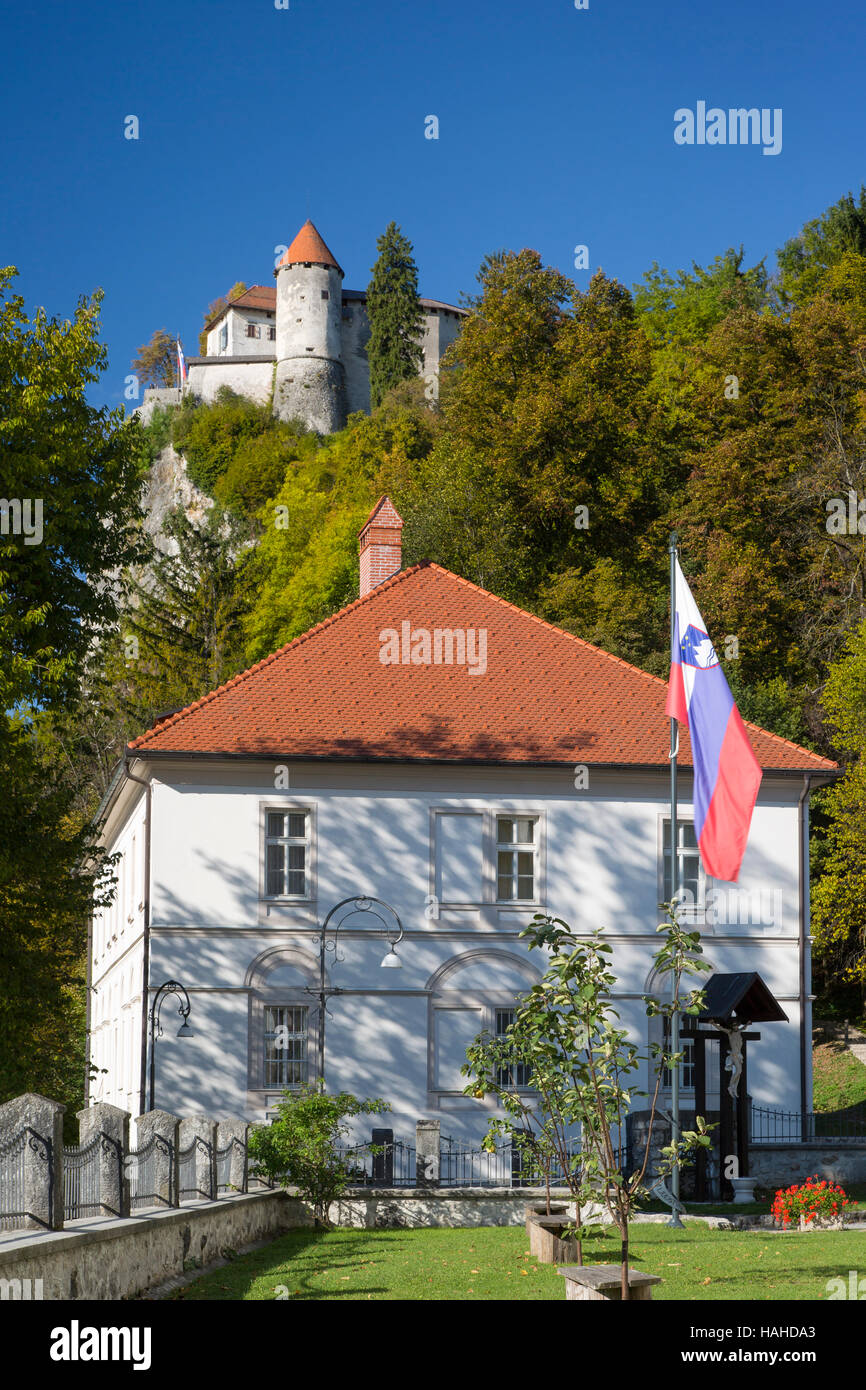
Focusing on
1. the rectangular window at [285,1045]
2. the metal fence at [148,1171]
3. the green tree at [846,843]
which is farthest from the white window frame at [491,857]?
the metal fence at [148,1171]

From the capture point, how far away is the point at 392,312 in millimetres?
98688

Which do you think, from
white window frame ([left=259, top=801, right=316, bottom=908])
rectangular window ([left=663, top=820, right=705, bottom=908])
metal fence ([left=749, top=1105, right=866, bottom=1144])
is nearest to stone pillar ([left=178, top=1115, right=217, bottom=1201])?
white window frame ([left=259, top=801, right=316, bottom=908])

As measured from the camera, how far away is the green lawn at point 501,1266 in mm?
13211

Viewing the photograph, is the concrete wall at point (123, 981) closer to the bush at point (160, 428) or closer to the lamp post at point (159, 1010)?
the lamp post at point (159, 1010)

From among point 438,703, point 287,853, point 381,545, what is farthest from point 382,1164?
point 381,545

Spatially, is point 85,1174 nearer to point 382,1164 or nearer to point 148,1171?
point 148,1171

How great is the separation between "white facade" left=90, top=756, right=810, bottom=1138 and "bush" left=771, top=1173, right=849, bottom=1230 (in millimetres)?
8507

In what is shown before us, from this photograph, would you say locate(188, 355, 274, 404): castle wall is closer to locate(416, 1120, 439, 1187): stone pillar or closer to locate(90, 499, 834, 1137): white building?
locate(90, 499, 834, 1137): white building

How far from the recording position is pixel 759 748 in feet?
99.0

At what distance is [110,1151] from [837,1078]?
90.2 ft

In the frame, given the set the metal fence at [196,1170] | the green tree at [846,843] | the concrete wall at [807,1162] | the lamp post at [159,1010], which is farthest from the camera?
the green tree at [846,843]

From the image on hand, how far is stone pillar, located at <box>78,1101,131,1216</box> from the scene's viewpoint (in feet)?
44.3

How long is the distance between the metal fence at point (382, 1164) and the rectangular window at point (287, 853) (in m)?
4.73

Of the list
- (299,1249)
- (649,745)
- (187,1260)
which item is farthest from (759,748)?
(187,1260)
